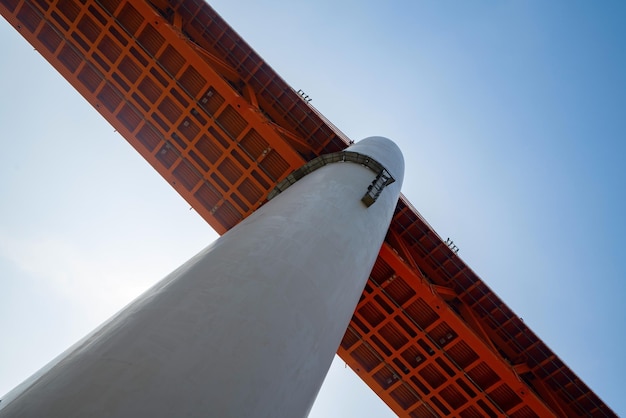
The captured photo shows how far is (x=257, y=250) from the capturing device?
5621 mm

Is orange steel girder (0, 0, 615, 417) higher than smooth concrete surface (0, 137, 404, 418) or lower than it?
lower

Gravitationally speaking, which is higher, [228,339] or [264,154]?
[228,339]

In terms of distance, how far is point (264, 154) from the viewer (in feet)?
63.8

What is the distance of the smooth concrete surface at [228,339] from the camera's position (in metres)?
3.34

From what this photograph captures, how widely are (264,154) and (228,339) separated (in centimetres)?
1577

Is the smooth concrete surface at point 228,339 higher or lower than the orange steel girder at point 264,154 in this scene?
higher

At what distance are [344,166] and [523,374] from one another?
45.8ft

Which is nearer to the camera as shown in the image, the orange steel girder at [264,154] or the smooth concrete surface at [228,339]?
the smooth concrete surface at [228,339]

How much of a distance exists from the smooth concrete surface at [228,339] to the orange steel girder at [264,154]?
474 inches

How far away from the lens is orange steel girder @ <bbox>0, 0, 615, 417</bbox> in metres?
18.5

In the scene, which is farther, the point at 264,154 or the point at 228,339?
the point at 264,154

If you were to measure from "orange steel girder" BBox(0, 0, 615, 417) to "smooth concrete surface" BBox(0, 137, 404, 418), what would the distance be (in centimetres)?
1204

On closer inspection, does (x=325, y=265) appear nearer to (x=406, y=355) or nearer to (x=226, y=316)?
(x=226, y=316)

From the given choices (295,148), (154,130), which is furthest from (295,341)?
(154,130)
